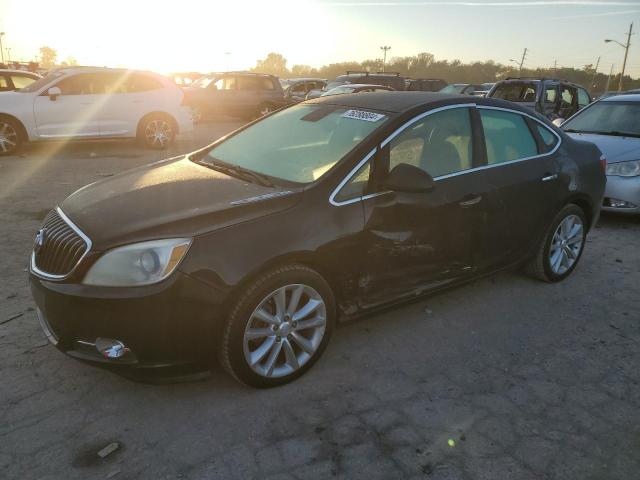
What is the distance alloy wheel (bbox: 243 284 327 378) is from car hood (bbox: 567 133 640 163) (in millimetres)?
5187

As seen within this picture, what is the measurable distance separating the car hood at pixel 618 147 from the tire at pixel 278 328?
5127 mm

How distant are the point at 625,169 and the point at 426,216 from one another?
432 cm

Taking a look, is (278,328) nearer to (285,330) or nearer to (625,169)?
(285,330)

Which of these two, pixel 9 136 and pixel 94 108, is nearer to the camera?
pixel 9 136

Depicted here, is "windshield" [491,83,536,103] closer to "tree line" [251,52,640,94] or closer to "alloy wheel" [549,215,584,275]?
"alloy wheel" [549,215,584,275]

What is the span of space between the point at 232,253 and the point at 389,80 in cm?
1619

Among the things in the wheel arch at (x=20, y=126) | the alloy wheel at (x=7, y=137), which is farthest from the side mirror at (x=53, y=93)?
the alloy wheel at (x=7, y=137)

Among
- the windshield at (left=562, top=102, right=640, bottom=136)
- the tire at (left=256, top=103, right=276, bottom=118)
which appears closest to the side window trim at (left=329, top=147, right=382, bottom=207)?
the windshield at (left=562, top=102, right=640, bottom=136)

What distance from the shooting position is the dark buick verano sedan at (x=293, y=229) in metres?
2.51

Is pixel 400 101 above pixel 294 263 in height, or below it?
above

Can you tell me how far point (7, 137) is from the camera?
9414 millimetres

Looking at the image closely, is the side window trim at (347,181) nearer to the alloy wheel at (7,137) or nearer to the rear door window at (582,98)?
the alloy wheel at (7,137)

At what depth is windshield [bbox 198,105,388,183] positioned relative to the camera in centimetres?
321

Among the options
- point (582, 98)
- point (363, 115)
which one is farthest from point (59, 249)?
point (582, 98)
